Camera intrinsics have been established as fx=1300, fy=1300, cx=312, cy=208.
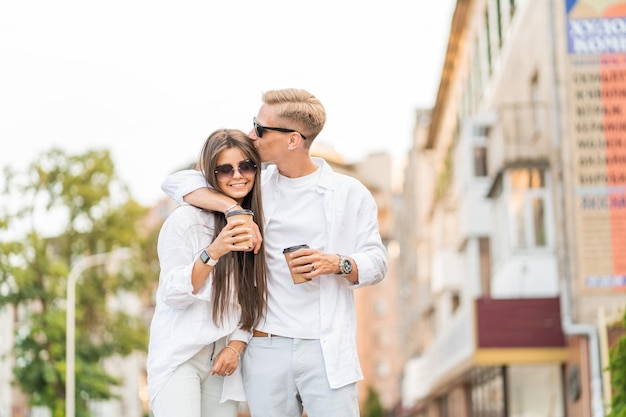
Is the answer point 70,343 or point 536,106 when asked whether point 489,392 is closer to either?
point 536,106

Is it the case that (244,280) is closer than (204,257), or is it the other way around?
(204,257)

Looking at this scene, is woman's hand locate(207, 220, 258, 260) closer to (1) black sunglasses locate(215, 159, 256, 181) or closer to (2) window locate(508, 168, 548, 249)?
(1) black sunglasses locate(215, 159, 256, 181)

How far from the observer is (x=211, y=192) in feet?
18.5

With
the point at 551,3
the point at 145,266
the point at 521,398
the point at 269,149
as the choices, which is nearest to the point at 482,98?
the point at 521,398

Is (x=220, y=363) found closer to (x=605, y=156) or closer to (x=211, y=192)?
(x=211, y=192)

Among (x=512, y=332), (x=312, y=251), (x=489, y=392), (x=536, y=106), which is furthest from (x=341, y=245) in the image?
(x=489, y=392)

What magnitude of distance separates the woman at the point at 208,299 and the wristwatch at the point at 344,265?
0.35 m

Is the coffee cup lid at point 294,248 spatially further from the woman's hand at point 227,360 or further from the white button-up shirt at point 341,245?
the woman's hand at point 227,360

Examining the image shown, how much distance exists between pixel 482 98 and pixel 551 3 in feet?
41.9

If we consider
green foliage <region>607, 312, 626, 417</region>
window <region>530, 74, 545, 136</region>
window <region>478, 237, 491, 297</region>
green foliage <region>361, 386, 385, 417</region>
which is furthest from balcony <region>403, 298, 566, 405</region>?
green foliage <region>361, 386, 385, 417</region>

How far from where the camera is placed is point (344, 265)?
5.44m

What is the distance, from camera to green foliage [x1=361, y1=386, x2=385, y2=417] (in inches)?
4008

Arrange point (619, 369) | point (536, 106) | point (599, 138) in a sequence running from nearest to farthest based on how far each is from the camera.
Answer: point (619, 369)
point (599, 138)
point (536, 106)

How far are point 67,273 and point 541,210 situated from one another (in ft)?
71.9
